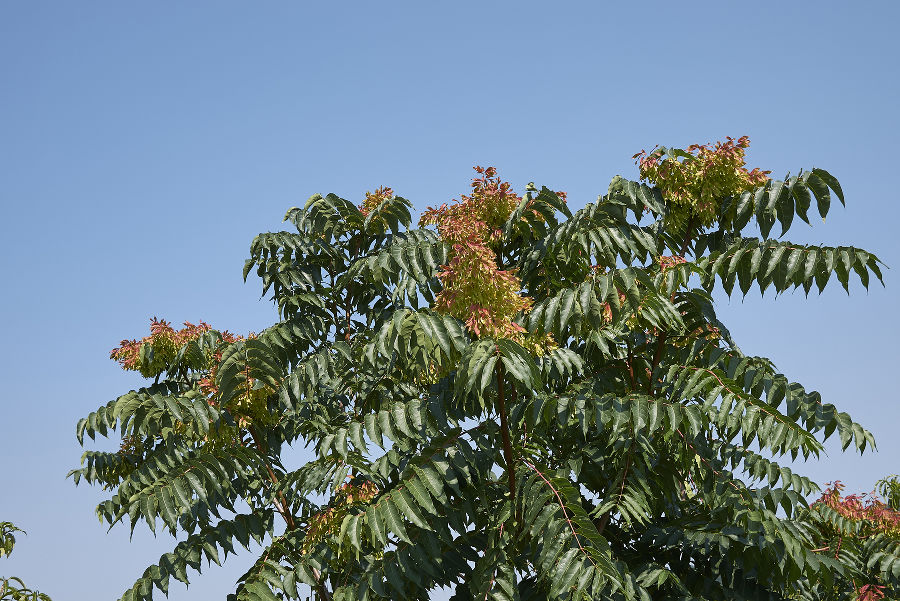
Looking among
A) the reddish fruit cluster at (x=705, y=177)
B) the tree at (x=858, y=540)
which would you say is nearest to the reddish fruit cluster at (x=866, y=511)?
the tree at (x=858, y=540)

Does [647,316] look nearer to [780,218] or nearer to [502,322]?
[502,322]

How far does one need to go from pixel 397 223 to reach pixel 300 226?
78 centimetres

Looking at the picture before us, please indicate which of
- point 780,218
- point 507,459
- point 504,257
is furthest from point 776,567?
point 504,257

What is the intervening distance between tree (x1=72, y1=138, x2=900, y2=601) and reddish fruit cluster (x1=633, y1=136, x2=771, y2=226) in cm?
1

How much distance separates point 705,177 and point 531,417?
6.44 ft

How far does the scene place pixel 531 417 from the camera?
4883 mm

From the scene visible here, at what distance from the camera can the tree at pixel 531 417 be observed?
4578mm

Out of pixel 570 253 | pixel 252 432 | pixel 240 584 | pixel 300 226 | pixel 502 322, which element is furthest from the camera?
pixel 300 226

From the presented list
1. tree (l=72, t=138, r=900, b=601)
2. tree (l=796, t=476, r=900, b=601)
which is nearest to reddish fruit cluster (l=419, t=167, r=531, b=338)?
tree (l=72, t=138, r=900, b=601)

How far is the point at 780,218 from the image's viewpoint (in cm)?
554

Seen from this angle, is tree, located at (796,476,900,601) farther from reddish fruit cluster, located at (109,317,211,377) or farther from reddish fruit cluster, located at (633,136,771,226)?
reddish fruit cluster, located at (109,317,211,377)

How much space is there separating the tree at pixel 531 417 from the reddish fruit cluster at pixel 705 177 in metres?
0.01

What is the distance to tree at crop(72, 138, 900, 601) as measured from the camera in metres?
4.58

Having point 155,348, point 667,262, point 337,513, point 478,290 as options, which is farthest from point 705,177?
point 155,348
